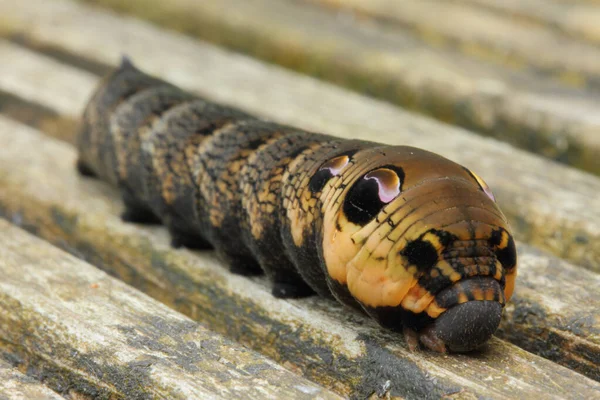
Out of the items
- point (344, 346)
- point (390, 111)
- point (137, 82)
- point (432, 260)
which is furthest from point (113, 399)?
point (390, 111)

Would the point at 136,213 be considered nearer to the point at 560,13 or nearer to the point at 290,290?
Answer: the point at 290,290

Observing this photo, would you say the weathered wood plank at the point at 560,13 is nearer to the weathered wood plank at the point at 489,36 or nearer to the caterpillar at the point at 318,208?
the weathered wood plank at the point at 489,36

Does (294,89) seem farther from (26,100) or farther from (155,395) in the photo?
(155,395)

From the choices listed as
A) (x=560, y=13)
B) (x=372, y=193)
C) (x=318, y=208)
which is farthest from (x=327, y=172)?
(x=560, y=13)

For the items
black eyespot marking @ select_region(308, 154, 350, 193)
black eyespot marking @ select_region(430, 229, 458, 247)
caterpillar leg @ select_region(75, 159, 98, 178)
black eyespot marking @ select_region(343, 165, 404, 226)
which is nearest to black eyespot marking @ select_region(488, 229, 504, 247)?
black eyespot marking @ select_region(430, 229, 458, 247)

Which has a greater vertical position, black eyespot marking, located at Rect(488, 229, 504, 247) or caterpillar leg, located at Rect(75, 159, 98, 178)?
black eyespot marking, located at Rect(488, 229, 504, 247)

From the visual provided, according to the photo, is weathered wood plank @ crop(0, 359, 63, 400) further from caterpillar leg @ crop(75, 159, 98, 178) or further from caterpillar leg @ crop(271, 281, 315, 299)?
caterpillar leg @ crop(75, 159, 98, 178)

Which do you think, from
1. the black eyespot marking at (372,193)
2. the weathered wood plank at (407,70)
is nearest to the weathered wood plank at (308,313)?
the black eyespot marking at (372,193)
